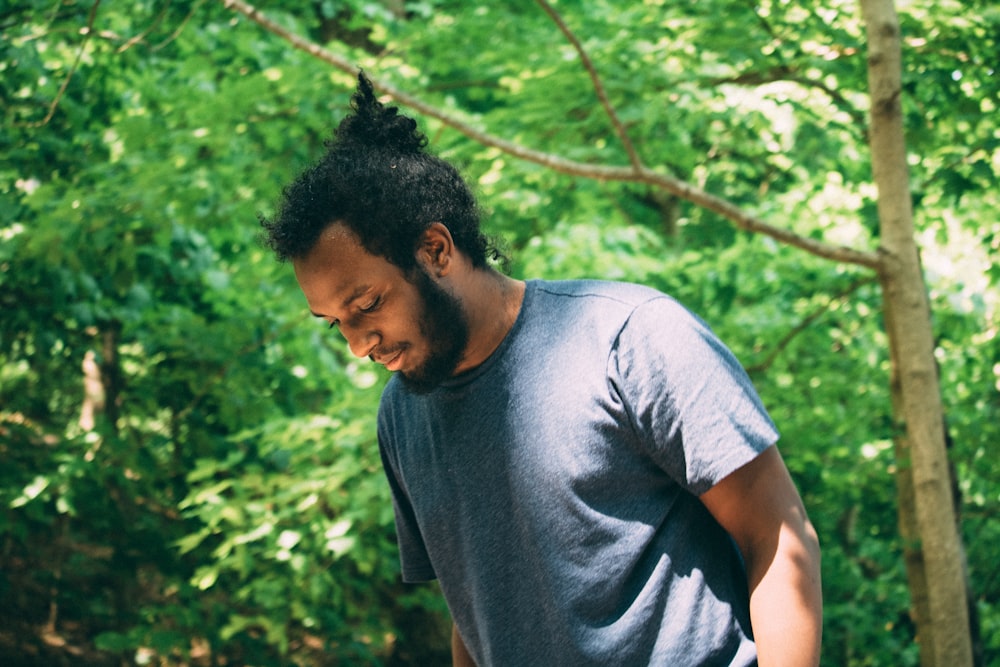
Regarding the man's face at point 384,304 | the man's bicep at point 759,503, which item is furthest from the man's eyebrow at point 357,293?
the man's bicep at point 759,503

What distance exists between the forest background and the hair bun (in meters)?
1.37

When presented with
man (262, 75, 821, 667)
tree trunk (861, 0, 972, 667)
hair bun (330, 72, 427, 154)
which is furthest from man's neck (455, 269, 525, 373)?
tree trunk (861, 0, 972, 667)

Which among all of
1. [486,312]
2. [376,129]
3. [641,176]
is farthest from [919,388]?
[376,129]

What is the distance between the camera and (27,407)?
496cm

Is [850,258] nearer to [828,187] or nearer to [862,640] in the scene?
[862,640]

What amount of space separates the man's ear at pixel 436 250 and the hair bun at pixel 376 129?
0.60 feet

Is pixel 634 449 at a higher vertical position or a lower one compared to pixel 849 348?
higher

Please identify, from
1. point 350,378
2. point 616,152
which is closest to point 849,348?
point 616,152

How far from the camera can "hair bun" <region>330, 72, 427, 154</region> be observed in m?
1.60

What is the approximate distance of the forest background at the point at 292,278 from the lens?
3354 millimetres

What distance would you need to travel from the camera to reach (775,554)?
4.23 feet

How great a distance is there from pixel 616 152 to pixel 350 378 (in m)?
1.76

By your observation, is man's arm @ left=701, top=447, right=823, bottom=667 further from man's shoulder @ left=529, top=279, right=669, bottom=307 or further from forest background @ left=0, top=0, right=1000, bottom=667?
forest background @ left=0, top=0, right=1000, bottom=667

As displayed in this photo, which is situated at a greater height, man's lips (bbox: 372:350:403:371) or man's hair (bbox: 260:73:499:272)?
man's hair (bbox: 260:73:499:272)
